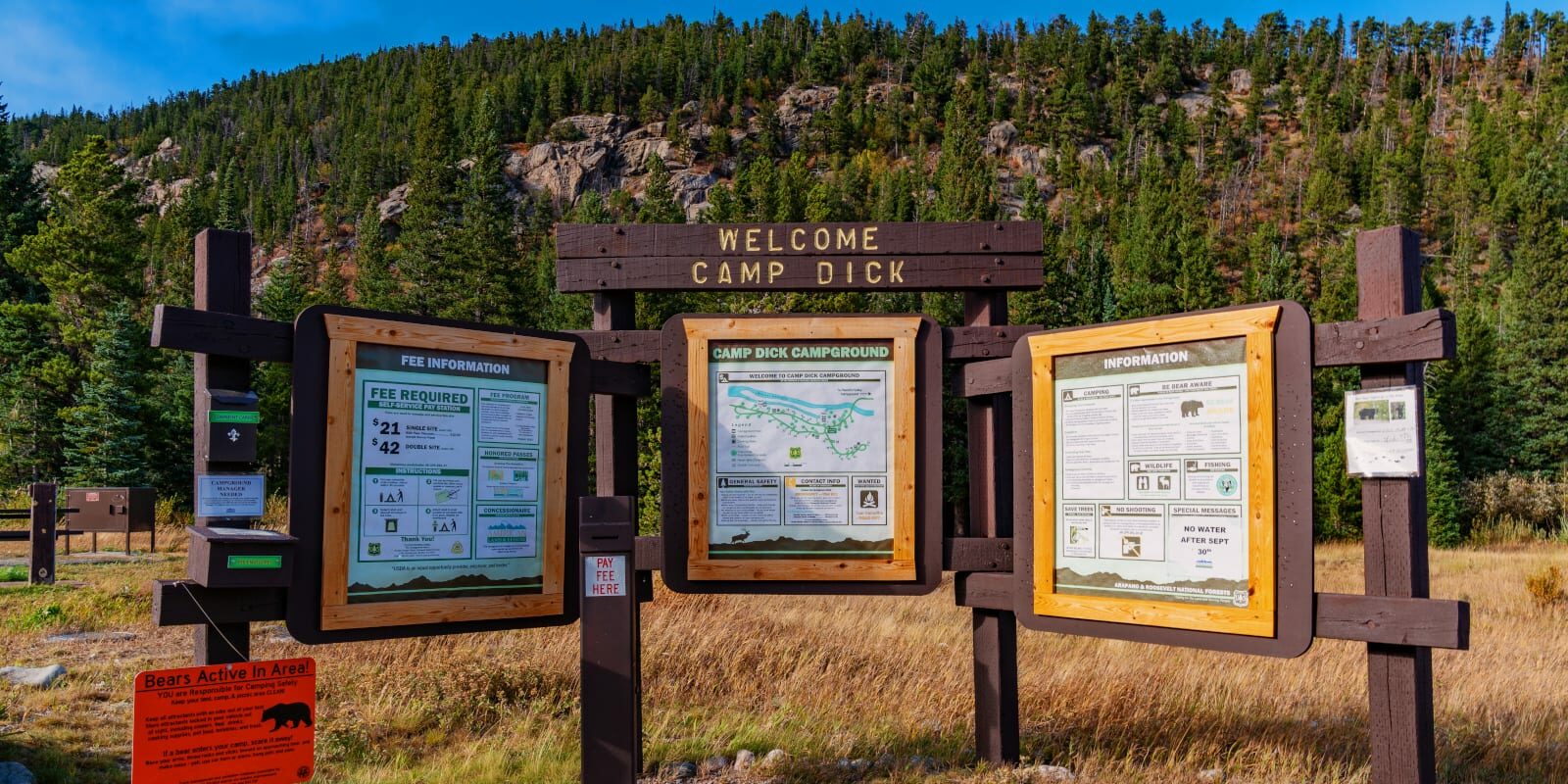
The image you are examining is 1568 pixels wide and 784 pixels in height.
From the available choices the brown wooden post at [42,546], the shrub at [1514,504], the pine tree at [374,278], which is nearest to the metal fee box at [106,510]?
the brown wooden post at [42,546]

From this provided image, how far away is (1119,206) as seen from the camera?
8662 cm

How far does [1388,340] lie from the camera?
15.0 feet

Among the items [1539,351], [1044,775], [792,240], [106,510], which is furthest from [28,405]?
[1539,351]

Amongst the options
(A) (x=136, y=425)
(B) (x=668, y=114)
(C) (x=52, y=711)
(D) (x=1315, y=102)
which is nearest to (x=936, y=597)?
(C) (x=52, y=711)

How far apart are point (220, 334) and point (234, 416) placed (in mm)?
401

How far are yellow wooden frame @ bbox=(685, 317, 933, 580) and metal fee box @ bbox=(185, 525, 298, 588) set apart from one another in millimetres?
2181

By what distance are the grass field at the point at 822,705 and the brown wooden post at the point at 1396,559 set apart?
1.18 m

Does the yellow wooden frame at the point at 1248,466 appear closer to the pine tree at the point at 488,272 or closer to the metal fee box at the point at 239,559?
the metal fee box at the point at 239,559

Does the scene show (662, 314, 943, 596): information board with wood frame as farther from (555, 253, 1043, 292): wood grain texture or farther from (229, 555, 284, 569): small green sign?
(229, 555, 284, 569): small green sign

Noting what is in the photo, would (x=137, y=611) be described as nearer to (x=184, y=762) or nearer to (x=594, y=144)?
(x=184, y=762)

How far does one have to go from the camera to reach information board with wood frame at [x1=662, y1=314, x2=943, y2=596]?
6.01 metres

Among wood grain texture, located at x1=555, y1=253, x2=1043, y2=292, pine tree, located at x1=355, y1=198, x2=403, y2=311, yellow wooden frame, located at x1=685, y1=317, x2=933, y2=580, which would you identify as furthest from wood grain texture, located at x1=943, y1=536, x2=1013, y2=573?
pine tree, located at x1=355, y1=198, x2=403, y2=311

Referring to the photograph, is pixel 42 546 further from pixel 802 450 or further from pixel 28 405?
pixel 28 405

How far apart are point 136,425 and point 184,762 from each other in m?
32.1
